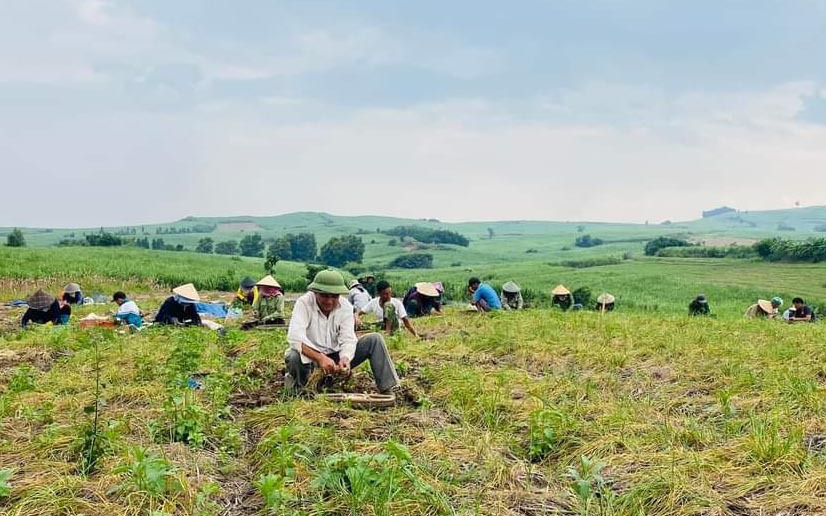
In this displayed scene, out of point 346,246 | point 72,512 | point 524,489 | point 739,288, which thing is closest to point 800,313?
point 524,489

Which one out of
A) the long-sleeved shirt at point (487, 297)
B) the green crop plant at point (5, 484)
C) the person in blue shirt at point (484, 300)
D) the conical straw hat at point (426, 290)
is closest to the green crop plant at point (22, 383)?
the green crop plant at point (5, 484)

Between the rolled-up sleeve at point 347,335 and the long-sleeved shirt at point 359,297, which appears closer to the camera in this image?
the rolled-up sleeve at point 347,335

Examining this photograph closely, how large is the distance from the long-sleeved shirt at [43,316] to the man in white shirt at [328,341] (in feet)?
26.5

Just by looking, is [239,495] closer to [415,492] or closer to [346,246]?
[415,492]

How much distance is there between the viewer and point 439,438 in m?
4.09

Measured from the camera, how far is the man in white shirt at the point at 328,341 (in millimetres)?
5320

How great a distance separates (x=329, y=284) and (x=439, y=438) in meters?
1.88

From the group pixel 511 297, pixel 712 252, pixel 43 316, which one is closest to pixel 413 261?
pixel 712 252

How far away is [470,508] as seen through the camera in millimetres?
3100

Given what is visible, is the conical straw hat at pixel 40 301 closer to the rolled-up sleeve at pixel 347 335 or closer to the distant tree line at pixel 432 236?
the rolled-up sleeve at pixel 347 335

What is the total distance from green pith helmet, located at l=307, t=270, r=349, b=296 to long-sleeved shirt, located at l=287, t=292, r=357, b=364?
23 cm

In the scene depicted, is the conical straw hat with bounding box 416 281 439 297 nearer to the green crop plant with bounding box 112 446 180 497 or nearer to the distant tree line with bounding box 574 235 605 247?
the green crop plant with bounding box 112 446 180 497

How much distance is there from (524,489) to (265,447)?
1.70 metres

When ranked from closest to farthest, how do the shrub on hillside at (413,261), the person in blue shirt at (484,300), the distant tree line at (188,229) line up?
the person in blue shirt at (484,300) → the shrub on hillside at (413,261) → the distant tree line at (188,229)
